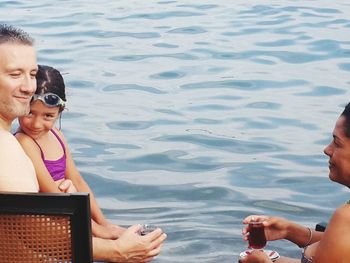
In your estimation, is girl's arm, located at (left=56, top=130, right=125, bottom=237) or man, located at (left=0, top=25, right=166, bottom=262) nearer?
man, located at (left=0, top=25, right=166, bottom=262)

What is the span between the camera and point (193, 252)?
5969mm

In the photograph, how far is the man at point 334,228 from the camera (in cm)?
398

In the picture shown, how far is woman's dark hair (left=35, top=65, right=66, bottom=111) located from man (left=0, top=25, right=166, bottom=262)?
88cm

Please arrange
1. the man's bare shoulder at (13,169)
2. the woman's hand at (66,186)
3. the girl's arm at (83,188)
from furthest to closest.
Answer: the girl's arm at (83,188)
the woman's hand at (66,186)
the man's bare shoulder at (13,169)

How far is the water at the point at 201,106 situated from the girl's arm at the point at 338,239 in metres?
1.85

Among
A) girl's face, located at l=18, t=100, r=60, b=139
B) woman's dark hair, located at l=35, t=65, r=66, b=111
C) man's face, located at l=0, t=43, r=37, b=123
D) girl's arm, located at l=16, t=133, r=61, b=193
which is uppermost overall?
man's face, located at l=0, t=43, r=37, b=123

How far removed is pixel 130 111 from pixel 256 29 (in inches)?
156

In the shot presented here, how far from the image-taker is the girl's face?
200 inches

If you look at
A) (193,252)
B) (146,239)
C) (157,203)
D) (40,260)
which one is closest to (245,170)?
(157,203)

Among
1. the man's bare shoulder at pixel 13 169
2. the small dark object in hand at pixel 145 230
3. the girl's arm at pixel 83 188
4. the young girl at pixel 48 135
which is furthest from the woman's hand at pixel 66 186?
the man's bare shoulder at pixel 13 169

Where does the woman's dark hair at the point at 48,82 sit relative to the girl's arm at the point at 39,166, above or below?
above

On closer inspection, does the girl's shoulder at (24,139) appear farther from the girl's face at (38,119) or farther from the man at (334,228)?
the man at (334,228)

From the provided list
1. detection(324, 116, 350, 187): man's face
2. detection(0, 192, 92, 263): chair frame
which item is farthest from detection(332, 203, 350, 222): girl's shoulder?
detection(0, 192, 92, 263): chair frame

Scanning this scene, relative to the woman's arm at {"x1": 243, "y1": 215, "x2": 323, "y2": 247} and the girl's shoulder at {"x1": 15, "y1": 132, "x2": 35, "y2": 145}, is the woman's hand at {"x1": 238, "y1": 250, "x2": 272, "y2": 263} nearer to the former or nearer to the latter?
the woman's arm at {"x1": 243, "y1": 215, "x2": 323, "y2": 247}
